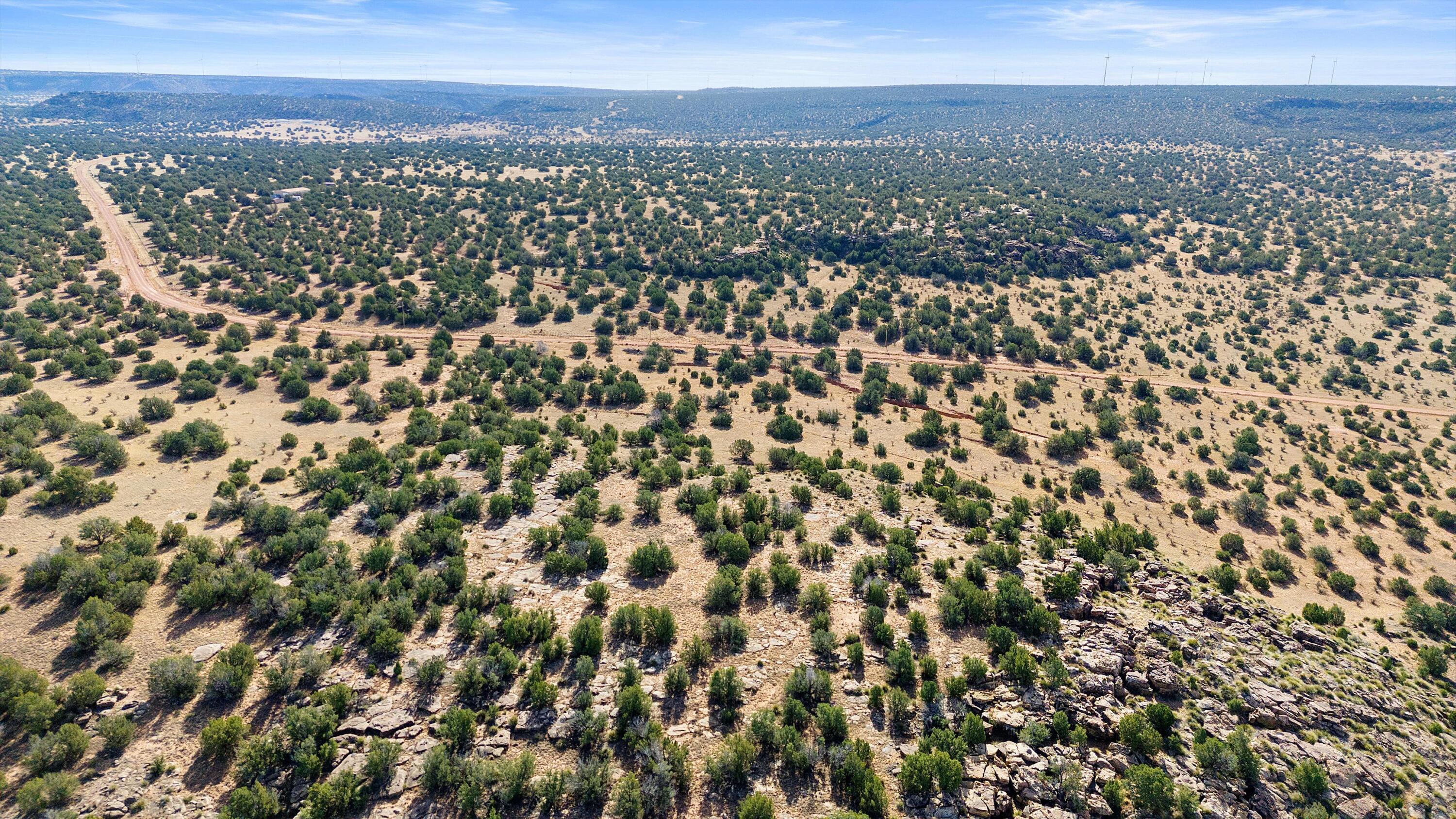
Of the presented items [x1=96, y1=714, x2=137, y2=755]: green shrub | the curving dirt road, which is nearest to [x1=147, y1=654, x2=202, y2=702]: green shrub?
[x1=96, y1=714, x2=137, y2=755]: green shrub

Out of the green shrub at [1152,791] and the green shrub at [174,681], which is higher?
the green shrub at [174,681]

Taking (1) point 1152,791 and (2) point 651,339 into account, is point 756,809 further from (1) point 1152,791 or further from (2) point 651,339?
(2) point 651,339

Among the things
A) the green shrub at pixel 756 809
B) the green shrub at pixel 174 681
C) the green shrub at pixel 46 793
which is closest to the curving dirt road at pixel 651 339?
the green shrub at pixel 174 681

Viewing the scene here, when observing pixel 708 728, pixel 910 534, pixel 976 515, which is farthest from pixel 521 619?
pixel 976 515

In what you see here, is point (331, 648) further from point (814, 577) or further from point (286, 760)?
point (814, 577)

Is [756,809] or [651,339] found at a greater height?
[651,339]

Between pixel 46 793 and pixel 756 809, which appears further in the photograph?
pixel 756 809

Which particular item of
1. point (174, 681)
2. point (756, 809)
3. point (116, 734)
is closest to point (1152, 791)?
point (756, 809)

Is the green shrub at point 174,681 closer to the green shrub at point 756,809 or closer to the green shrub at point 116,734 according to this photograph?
the green shrub at point 116,734

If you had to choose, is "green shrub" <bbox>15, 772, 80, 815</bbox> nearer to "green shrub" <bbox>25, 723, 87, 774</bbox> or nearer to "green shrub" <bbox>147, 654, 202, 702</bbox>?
"green shrub" <bbox>25, 723, 87, 774</bbox>
